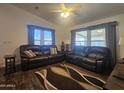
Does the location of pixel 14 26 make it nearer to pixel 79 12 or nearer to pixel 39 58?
pixel 39 58

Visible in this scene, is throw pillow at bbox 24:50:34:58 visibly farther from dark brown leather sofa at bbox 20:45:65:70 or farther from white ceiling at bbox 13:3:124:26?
white ceiling at bbox 13:3:124:26

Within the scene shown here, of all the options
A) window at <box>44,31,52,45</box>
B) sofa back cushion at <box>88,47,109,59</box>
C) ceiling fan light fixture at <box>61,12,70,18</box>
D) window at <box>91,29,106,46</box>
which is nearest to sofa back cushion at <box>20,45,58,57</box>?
window at <box>44,31,52,45</box>

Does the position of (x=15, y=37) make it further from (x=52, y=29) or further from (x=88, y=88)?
(x=88, y=88)

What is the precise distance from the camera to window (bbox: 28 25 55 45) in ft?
8.78

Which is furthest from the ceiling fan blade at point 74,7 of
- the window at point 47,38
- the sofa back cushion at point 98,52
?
the sofa back cushion at point 98,52

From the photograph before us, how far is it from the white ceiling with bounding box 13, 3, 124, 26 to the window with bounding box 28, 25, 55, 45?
314mm

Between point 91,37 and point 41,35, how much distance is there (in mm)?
1577

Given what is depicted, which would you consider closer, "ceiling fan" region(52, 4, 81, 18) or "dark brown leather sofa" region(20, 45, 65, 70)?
"ceiling fan" region(52, 4, 81, 18)

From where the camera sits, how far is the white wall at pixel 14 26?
2732 mm

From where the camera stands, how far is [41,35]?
8.69ft

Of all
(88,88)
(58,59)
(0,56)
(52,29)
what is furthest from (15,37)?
(88,88)

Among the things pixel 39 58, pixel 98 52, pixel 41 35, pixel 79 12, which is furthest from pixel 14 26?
pixel 98 52

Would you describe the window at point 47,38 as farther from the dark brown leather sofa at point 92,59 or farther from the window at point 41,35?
the dark brown leather sofa at point 92,59

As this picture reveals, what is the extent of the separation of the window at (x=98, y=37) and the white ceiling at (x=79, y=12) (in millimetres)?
489
